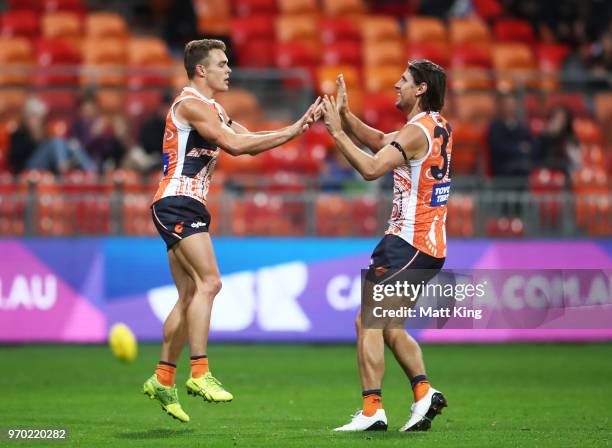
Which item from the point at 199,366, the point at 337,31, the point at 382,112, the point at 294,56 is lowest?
the point at 199,366

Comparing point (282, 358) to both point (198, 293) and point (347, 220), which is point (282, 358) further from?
point (198, 293)

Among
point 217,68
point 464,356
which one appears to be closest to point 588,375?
point 464,356

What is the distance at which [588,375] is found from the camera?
42.0ft

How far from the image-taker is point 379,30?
2153 centimetres

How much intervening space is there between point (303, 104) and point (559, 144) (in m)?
3.79

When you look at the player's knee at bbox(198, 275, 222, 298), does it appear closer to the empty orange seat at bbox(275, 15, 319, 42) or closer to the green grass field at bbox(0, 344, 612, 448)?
the green grass field at bbox(0, 344, 612, 448)

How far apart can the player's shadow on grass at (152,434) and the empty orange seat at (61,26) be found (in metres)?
13.4

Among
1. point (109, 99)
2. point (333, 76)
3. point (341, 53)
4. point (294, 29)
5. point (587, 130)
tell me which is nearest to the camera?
point (109, 99)

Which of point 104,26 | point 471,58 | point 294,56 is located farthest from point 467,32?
point 104,26

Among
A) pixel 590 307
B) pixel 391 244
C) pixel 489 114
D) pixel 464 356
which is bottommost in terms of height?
pixel 464 356

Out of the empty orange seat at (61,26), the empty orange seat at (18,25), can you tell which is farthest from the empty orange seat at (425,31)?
the empty orange seat at (18,25)

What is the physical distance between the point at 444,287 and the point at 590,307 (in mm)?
2037

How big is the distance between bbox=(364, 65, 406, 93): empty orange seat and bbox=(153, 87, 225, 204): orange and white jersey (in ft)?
36.0

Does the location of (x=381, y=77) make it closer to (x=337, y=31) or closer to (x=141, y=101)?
(x=337, y=31)
